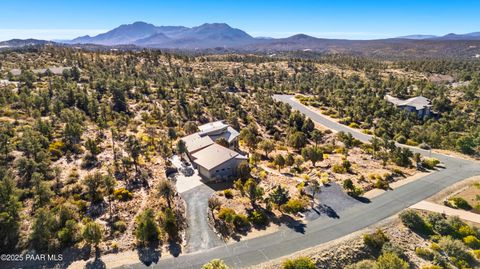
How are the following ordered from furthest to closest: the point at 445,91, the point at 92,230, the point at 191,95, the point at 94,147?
1. the point at 445,91
2. the point at 191,95
3. the point at 94,147
4. the point at 92,230

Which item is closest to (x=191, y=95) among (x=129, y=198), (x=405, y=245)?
(x=129, y=198)

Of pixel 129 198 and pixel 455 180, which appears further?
pixel 455 180

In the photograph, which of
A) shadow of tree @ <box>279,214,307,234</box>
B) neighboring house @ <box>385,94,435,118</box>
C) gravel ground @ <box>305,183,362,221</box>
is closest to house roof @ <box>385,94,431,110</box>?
neighboring house @ <box>385,94,435,118</box>

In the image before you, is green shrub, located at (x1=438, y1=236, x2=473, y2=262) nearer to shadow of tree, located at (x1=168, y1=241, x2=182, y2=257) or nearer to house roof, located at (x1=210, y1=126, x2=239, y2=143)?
shadow of tree, located at (x1=168, y1=241, x2=182, y2=257)

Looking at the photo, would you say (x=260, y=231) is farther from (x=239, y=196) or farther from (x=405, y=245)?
(x=405, y=245)

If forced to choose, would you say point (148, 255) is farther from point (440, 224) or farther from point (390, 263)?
point (440, 224)
